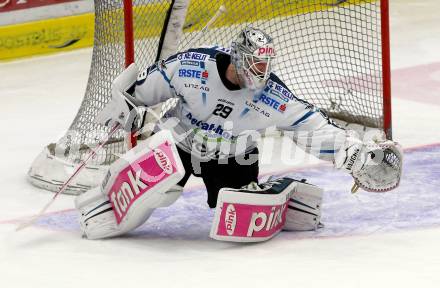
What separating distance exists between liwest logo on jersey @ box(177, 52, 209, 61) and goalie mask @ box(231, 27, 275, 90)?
200 mm

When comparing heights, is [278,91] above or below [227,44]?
below

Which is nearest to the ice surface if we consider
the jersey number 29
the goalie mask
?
the jersey number 29

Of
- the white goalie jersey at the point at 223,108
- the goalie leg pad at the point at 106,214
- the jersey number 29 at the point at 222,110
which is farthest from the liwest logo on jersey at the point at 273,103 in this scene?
the goalie leg pad at the point at 106,214

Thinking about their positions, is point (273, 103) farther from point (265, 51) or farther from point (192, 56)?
point (192, 56)

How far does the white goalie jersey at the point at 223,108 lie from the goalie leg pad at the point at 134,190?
0.25 metres

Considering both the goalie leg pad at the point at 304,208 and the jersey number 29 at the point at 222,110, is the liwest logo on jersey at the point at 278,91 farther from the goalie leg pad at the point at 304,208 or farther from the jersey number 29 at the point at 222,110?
→ the goalie leg pad at the point at 304,208

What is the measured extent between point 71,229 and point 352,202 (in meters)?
1.27

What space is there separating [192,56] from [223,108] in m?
0.25

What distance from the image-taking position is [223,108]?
14.7 ft

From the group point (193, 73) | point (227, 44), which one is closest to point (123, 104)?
point (193, 73)

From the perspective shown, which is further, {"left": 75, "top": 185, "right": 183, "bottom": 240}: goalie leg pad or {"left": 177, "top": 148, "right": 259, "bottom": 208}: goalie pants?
{"left": 177, "top": 148, "right": 259, "bottom": 208}: goalie pants

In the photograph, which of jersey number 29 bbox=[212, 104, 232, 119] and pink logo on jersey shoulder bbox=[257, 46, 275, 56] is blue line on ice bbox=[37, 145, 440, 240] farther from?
pink logo on jersey shoulder bbox=[257, 46, 275, 56]

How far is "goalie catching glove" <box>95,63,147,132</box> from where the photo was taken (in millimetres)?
4594

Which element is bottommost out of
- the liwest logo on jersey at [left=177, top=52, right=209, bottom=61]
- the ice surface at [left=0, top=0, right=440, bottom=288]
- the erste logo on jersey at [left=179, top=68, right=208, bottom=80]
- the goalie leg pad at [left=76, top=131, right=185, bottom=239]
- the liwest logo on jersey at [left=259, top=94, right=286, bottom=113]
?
the ice surface at [left=0, top=0, right=440, bottom=288]
